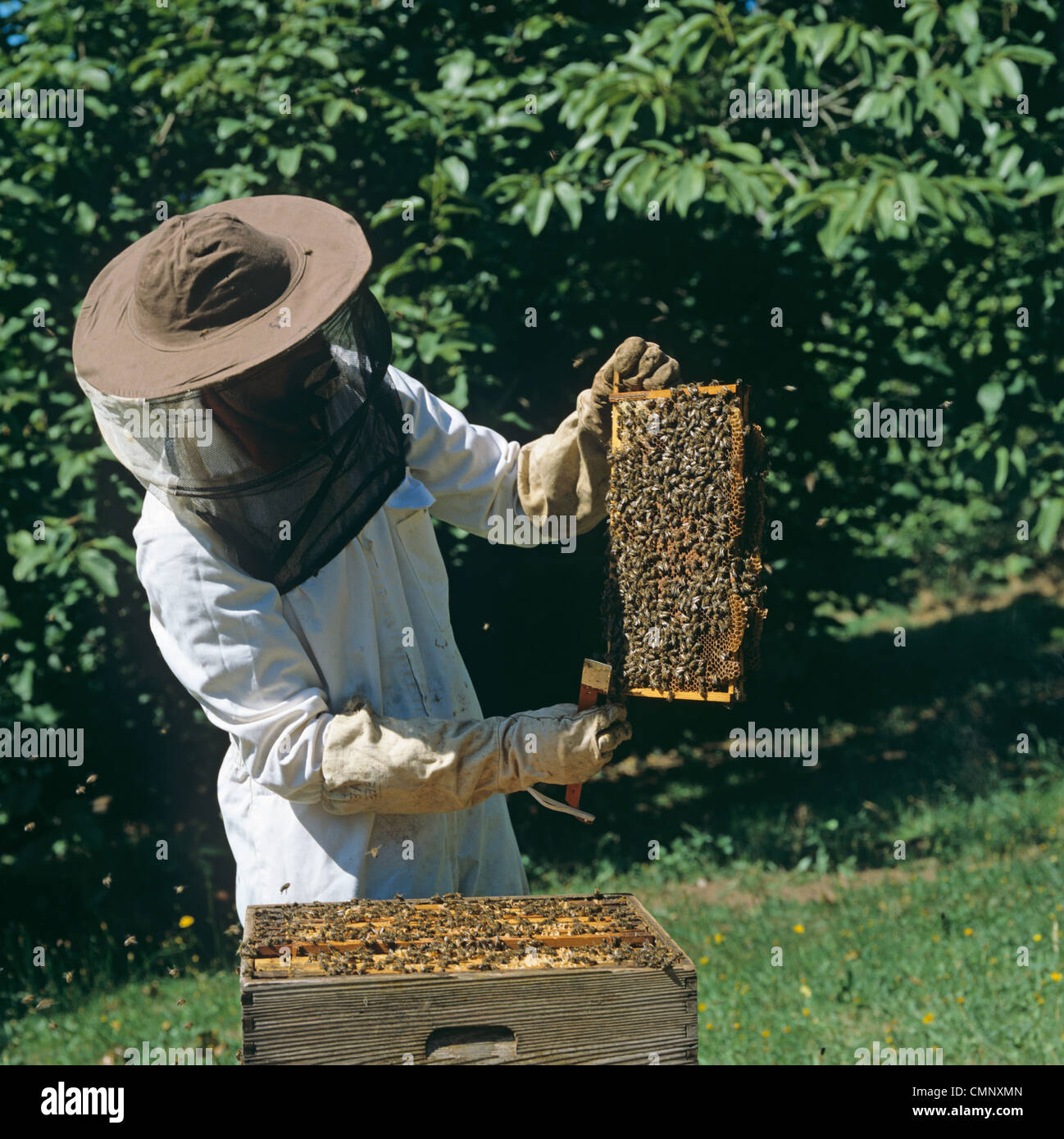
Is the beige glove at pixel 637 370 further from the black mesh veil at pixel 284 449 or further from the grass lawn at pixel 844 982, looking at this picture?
the grass lawn at pixel 844 982

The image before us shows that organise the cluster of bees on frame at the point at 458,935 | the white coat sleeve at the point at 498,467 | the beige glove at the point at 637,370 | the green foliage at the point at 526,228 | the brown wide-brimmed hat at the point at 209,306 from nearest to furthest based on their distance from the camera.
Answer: the cluster of bees on frame at the point at 458,935 < the brown wide-brimmed hat at the point at 209,306 < the beige glove at the point at 637,370 < the white coat sleeve at the point at 498,467 < the green foliage at the point at 526,228

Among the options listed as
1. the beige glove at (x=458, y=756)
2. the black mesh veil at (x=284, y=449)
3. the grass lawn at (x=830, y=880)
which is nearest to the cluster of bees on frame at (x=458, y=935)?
the beige glove at (x=458, y=756)

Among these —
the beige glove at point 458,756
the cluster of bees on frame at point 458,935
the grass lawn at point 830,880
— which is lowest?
the grass lawn at point 830,880

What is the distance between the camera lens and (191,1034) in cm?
489

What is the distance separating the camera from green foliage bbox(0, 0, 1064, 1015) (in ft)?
16.2

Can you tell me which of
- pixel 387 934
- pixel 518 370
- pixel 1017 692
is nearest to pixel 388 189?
pixel 518 370

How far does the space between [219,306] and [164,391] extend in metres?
0.26

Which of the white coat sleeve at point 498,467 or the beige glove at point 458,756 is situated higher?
the white coat sleeve at point 498,467

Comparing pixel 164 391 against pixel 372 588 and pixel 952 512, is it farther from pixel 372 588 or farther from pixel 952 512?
pixel 952 512

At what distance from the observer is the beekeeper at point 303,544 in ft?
8.23

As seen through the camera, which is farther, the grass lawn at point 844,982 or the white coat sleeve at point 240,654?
the grass lawn at point 844,982

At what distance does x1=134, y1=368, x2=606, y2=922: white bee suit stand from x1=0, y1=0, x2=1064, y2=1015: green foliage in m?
1.80

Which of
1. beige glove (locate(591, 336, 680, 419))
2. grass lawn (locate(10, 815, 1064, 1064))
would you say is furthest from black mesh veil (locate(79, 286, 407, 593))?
grass lawn (locate(10, 815, 1064, 1064))

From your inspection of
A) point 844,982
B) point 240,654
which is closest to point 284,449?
point 240,654
